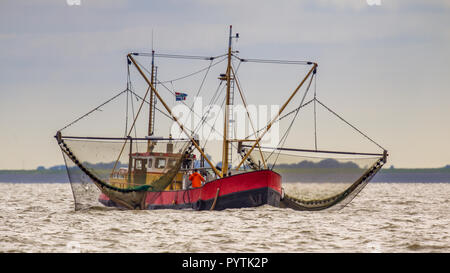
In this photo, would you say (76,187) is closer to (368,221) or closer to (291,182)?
(291,182)

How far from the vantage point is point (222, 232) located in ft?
70.9

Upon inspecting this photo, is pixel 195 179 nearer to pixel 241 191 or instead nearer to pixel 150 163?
pixel 241 191

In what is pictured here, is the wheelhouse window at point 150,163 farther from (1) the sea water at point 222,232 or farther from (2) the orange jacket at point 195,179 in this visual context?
(1) the sea water at point 222,232

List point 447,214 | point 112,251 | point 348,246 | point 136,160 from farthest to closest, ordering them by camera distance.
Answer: point 136,160 → point 447,214 → point 348,246 → point 112,251

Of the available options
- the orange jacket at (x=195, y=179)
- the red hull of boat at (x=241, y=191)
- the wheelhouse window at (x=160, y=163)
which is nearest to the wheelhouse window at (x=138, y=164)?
the wheelhouse window at (x=160, y=163)

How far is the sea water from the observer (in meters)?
18.3

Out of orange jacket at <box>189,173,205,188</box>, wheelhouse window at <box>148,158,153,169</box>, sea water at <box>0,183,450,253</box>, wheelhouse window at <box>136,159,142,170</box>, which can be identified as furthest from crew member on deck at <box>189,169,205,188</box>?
wheelhouse window at <box>136,159,142,170</box>

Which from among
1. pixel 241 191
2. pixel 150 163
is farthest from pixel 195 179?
pixel 150 163

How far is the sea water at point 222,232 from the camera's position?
18281 millimetres

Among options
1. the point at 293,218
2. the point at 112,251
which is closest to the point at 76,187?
the point at 293,218

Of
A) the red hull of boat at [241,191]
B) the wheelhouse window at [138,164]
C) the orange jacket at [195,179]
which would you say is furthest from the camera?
the wheelhouse window at [138,164]

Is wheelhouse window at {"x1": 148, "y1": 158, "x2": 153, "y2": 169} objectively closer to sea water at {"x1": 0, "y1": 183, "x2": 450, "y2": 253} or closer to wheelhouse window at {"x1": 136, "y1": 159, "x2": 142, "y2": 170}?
wheelhouse window at {"x1": 136, "y1": 159, "x2": 142, "y2": 170}

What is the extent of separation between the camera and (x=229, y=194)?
2844 cm

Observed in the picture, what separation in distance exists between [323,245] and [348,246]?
0.74 m
